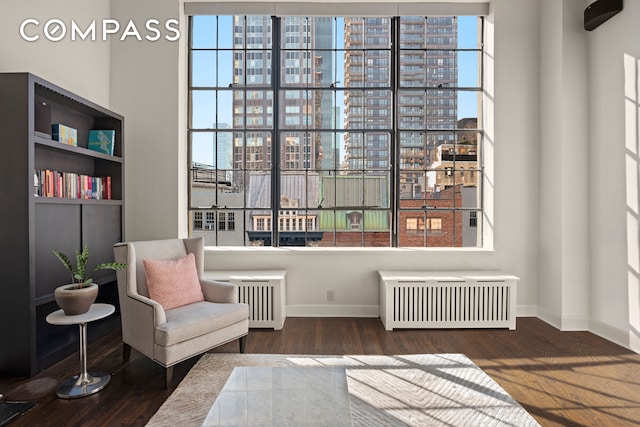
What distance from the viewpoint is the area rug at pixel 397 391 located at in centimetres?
207

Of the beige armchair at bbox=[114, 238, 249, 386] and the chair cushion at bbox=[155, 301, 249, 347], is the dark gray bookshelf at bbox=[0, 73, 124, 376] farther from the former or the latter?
the chair cushion at bbox=[155, 301, 249, 347]

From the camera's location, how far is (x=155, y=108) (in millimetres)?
3979

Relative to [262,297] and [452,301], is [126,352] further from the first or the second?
[452,301]

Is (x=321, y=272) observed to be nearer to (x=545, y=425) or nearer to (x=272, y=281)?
(x=272, y=281)

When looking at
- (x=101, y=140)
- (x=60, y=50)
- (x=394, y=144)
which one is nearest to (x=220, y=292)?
(x=101, y=140)

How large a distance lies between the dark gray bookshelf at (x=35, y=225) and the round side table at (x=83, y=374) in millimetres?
395

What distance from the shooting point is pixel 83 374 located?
8.13 feet

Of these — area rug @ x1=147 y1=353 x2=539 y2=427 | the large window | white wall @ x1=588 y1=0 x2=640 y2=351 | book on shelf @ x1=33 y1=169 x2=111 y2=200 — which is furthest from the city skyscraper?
book on shelf @ x1=33 y1=169 x2=111 y2=200

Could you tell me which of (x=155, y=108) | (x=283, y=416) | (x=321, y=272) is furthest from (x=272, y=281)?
(x=155, y=108)

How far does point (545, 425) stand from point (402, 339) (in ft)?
4.66

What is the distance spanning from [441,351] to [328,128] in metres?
2.58

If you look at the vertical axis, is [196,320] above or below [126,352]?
above

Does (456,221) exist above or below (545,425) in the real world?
above

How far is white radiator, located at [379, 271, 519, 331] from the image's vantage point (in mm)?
3605
